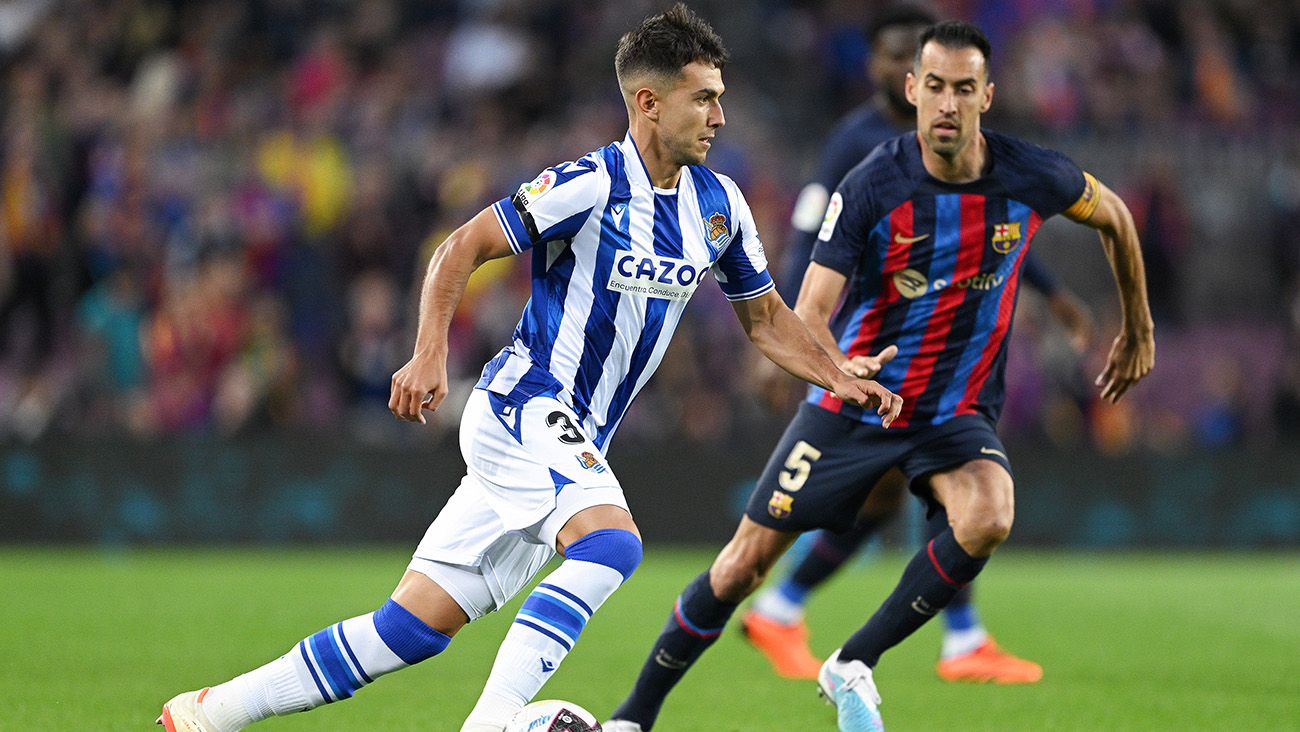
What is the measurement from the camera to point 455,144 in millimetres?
16094

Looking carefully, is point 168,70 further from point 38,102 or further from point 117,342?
point 117,342

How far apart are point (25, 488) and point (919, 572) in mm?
10257

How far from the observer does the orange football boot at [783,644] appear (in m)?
7.95

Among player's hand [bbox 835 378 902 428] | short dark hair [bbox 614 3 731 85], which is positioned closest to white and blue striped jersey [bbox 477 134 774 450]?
short dark hair [bbox 614 3 731 85]

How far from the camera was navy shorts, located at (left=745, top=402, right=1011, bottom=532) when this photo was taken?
6320 mm

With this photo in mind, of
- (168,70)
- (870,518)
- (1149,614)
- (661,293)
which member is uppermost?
(168,70)

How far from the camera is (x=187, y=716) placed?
4988 millimetres

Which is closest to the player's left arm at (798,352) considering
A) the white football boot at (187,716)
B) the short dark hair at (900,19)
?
the white football boot at (187,716)

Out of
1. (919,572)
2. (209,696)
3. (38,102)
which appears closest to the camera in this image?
(209,696)

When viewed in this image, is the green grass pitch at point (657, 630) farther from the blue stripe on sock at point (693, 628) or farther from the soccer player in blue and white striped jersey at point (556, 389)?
the soccer player in blue and white striped jersey at point (556, 389)

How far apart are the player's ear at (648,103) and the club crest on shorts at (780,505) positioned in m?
1.70

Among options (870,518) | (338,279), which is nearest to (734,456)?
(338,279)

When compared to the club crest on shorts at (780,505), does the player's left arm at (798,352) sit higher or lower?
higher

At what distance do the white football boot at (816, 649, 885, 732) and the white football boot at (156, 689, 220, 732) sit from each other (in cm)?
204
